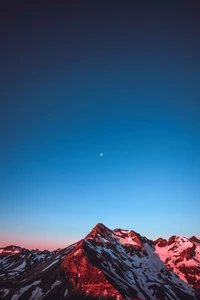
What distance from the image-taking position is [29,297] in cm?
19862

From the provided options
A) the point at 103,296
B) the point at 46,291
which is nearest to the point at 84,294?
the point at 103,296

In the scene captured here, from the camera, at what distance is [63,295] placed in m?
189

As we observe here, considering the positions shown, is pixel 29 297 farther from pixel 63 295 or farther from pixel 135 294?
pixel 135 294

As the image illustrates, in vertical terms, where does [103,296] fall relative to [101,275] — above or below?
below

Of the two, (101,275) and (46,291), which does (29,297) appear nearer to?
(46,291)

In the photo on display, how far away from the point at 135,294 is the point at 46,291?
68.0 m

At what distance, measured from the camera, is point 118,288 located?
186m

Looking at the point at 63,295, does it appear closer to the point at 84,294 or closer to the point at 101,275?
the point at 84,294

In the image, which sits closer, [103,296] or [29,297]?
[103,296]

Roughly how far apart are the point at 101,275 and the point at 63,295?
3098 centimetres

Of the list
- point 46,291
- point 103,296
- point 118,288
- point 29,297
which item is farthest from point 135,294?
point 29,297

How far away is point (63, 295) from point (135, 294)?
5445 centimetres

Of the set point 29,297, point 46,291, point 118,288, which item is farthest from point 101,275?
point 29,297

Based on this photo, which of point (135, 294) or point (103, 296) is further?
point (135, 294)
